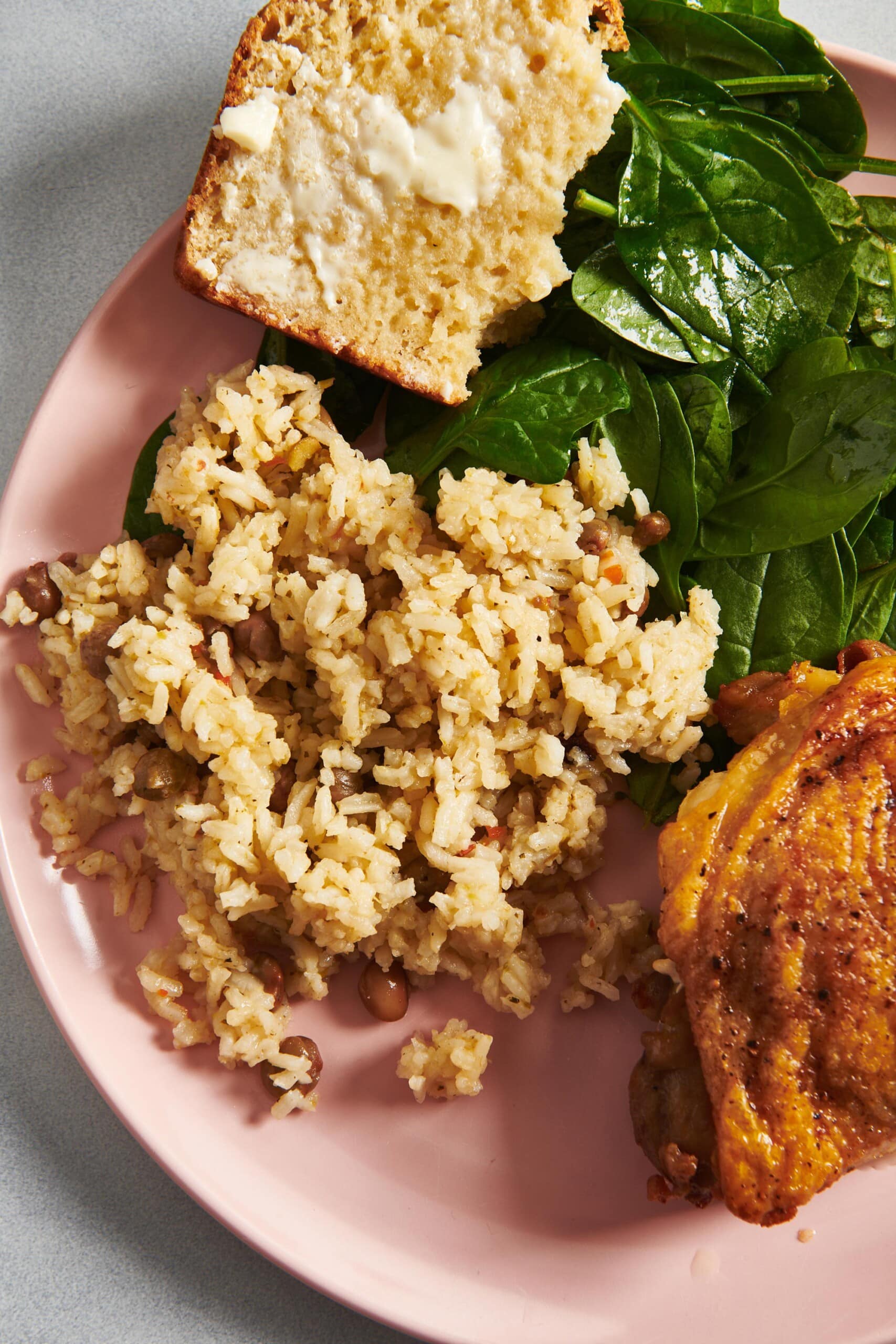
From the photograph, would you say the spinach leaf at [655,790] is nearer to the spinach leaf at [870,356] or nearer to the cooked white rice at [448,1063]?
the cooked white rice at [448,1063]

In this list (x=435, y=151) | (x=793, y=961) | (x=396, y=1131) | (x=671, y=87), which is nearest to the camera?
(x=793, y=961)

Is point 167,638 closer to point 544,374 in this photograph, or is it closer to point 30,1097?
point 544,374

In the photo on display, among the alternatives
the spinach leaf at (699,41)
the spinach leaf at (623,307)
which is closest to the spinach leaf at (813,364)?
the spinach leaf at (623,307)

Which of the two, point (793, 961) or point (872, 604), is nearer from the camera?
point (793, 961)

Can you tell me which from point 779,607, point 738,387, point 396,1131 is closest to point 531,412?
point 738,387

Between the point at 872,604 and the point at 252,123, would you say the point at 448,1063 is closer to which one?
the point at 872,604

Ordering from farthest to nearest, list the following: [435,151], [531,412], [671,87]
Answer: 1. [671,87]
2. [531,412]
3. [435,151]

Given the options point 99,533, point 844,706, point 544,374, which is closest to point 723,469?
point 544,374
